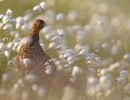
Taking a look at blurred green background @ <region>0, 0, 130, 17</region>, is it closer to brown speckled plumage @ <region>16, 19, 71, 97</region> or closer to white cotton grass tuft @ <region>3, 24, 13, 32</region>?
brown speckled plumage @ <region>16, 19, 71, 97</region>

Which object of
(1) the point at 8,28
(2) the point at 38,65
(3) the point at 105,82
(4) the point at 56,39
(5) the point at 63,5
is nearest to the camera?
(3) the point at 105,82

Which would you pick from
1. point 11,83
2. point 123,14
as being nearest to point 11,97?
point 11,83

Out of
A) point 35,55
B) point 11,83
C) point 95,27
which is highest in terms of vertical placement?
point 95,27

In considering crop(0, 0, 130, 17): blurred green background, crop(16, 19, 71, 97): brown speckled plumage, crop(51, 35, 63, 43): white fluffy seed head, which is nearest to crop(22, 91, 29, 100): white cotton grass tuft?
crop(16, 19, 71, 97): brown speckled plumage

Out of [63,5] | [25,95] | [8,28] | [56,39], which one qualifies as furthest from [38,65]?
[63,5]

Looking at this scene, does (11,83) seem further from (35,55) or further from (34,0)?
(34,0)

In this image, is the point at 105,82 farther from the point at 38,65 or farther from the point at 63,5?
the point at 63,5

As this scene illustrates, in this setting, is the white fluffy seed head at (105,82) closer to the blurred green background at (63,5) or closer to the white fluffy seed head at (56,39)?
the white fluffy seed head at (56,39)

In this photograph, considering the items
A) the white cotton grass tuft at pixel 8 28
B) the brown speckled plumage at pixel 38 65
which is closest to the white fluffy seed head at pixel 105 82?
the brown speckled plumage at pixel 38 65
